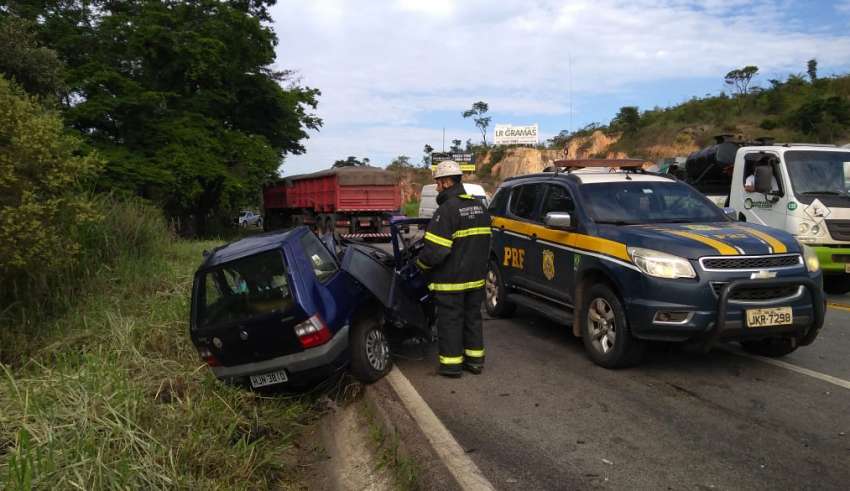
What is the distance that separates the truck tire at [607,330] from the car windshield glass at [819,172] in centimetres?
541

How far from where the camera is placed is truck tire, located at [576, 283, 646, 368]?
533 cm

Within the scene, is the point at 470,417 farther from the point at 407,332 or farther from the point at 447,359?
the point at 407,332

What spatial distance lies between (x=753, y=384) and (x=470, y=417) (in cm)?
240

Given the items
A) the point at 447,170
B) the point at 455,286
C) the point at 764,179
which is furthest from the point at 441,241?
the point at 764,179

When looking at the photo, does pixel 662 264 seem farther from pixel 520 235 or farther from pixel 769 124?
pixel 769 124

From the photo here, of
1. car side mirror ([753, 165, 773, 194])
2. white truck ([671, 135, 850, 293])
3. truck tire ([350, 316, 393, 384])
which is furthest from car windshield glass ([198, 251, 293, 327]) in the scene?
car side mirror ([753, 165, 773, 194])

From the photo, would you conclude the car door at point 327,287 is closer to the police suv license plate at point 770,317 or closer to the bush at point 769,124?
the police suv license plate at point 770,317

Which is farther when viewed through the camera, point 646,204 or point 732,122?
point 732,122

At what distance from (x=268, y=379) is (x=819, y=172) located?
28.7 feet

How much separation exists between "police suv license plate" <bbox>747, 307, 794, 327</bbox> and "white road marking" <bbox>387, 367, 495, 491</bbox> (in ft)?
8.40

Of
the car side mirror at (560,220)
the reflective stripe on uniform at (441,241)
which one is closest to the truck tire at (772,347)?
the car side mirror at (560,220)

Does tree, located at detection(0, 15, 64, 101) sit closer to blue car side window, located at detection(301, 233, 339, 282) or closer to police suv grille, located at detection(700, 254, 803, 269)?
blue car side window, located at detection(301, 233, 339, 282)

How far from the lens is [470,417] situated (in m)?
4.62

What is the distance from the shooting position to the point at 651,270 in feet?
16.6
